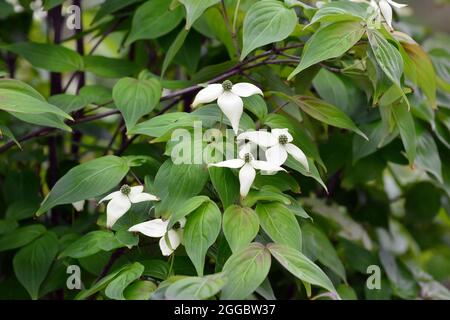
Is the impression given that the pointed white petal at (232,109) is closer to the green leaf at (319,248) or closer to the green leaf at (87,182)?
the green leaf at (87,182)

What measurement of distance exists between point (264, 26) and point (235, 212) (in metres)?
0.27

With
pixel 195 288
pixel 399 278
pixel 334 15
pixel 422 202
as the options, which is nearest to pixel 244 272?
pixel 195 288

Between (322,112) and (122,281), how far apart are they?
39 cm

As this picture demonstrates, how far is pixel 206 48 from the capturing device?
144 cm

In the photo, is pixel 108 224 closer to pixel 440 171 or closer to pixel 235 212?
pixel 235 212

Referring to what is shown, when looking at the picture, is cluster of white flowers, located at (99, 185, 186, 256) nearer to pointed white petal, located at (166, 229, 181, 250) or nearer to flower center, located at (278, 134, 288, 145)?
pointed white petal, located at (166, 229, 181, 250)

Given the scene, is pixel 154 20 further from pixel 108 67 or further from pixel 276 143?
pixel 276 143

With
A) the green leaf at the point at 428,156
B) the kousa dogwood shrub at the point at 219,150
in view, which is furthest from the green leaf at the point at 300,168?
the green leaf at the point at 428,156

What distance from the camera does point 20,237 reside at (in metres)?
1.06

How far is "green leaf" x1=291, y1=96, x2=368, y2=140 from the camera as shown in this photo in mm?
1008

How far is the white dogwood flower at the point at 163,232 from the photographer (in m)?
0.85

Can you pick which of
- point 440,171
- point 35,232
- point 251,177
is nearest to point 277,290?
point 440,171

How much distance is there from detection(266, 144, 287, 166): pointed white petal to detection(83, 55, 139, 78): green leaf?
1.43 feet
